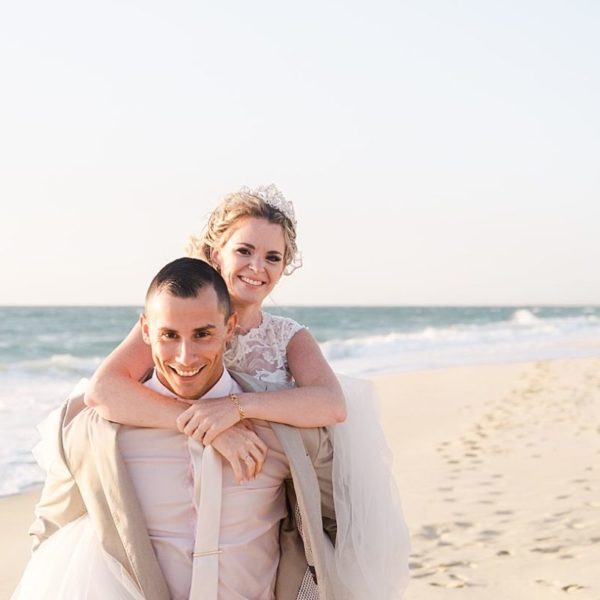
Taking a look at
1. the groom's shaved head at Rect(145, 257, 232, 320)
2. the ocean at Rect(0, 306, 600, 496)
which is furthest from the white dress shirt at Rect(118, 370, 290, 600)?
the ocean at Rect(0, 306, 600, 496)

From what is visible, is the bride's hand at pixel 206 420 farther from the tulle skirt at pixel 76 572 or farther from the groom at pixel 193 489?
the tulle skirt at pixel 76 572

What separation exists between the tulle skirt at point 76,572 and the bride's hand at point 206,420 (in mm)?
465

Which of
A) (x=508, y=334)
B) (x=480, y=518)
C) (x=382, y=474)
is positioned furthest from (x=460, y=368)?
(x=508, y=334)

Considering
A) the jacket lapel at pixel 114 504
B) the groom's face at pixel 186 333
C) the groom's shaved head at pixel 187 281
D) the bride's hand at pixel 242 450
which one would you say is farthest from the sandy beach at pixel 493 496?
the groom's shaved head at pixel 187 281

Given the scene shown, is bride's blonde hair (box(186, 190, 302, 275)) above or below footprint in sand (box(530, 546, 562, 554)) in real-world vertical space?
above

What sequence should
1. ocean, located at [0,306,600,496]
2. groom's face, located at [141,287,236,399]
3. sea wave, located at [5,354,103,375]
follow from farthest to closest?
sea wave, located at [5,354,103,375]
ocean, located at [0,306,600,496]
groom's face, located at [141,287,236,399]

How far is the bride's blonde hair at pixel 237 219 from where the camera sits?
361 cm

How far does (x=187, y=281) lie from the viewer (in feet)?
9.61

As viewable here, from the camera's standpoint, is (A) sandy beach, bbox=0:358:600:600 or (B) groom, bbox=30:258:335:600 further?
(A) sandy beach, bbox=0:358:600:600

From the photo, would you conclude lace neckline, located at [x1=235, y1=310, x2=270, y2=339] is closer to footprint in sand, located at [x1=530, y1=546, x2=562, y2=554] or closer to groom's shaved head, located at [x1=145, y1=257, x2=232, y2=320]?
groom's shaved head, located at [x1=145, y1=257, x2=232, y2=320]

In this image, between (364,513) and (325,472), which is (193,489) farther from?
(364,513)

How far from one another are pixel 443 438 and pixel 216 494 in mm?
6942

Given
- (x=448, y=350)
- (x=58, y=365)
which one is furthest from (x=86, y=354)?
(x=448, y=350)

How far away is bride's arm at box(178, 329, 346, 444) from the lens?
2.99 m
